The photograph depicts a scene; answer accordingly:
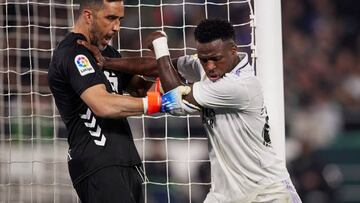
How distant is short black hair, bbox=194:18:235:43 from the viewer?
4840 mm

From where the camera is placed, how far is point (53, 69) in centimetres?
500

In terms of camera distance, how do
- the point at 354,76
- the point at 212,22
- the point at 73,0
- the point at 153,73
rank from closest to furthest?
the point at 212,22 → the point at 153,73 → the point at 73,0 → the point at 354,76

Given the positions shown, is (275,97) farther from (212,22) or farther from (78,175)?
(78,175)

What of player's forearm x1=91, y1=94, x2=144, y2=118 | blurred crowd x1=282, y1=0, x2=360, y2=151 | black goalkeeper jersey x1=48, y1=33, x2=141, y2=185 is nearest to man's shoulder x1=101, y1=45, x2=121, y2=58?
black goalkeeper jersey x1=48, y1=33, x2=141, y2=185

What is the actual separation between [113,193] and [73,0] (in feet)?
7.34

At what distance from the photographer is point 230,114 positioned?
498 cm

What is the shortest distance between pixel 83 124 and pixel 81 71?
0.32 meters

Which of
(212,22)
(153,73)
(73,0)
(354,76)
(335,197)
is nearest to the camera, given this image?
(212,22)

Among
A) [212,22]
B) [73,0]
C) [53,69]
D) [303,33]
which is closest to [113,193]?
[53,69]

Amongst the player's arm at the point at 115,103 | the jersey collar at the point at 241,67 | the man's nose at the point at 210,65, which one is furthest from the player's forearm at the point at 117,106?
the jersey collar at the point at 241,67

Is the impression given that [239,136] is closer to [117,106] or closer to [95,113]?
[117,106]

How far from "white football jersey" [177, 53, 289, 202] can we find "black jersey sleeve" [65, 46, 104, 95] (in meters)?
0.55

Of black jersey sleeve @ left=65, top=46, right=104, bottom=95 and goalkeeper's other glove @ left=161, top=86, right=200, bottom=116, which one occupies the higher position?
black jersey sleeve @ left=65, top=46, right=104, bottom=95

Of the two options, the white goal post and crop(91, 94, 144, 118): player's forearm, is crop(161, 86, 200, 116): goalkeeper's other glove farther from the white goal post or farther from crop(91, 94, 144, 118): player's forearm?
the white goal post
